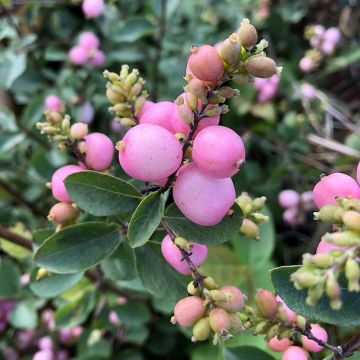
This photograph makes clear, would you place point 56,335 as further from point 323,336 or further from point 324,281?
point 324,281

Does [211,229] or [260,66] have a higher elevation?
[260,66]

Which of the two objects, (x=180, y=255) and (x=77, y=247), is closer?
(x=180, y=255)

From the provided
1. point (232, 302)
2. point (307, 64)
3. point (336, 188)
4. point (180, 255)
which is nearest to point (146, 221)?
point (180, 255)

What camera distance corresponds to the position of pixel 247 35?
644 mm

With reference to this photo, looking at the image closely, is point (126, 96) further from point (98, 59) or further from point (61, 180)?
point (98, 59)

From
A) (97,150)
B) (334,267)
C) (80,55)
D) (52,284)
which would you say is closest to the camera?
(334,267)

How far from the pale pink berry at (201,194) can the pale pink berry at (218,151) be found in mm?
29

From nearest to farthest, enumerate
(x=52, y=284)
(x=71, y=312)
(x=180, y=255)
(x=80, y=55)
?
(x=180, y=255) < (x=52, y=284) < (x=71, y=312) < (x=80, y=55)

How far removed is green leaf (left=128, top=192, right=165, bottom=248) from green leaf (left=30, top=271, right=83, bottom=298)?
401mm

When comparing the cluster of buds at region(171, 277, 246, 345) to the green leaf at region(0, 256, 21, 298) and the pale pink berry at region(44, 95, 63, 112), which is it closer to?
the green leaf at region(0, 256, 21, 298)

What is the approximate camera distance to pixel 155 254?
976mm

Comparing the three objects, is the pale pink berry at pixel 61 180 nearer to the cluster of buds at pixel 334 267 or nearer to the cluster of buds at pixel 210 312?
the cluster of buds at pixel 210 312

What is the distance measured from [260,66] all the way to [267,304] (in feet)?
1.19

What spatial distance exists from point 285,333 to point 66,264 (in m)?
0.39
